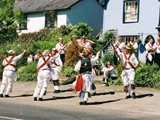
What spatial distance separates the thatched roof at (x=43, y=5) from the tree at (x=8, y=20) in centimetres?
476

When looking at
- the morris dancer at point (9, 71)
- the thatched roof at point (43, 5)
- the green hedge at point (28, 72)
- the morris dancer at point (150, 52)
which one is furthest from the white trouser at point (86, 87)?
→ the thatched roof at point (43, 5)

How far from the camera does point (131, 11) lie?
109 ft

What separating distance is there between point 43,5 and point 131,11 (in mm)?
12384

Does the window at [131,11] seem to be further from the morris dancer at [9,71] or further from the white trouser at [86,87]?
the white trouser at [86,87]

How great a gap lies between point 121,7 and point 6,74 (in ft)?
47.0

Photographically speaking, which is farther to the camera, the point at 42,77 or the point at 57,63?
the point at 57,63

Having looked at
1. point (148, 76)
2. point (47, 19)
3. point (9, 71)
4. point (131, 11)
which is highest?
point (131, 11)

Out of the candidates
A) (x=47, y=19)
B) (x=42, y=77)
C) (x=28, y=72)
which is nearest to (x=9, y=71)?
(x=42, y=77)

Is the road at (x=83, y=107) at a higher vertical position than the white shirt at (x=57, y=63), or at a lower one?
lower

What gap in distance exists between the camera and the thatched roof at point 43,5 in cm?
4166

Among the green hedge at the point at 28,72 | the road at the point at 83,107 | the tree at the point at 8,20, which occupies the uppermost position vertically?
the tree at the point at 8,20

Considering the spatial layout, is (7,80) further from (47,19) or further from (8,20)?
(47,19)

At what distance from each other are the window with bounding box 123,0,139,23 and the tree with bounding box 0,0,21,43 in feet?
27.3

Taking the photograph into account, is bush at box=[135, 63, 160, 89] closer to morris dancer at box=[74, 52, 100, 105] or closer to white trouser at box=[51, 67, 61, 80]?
white trouser at box=[51, 67, 61, 80]
